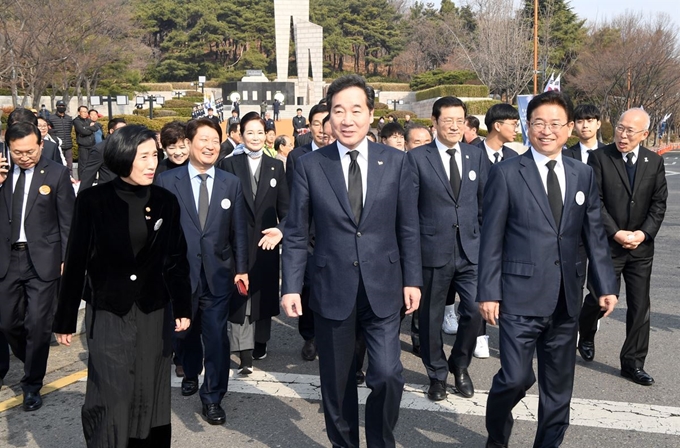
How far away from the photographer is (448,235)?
4.71 metres

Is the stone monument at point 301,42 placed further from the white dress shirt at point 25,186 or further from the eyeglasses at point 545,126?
the eyeglasses at point 545,126

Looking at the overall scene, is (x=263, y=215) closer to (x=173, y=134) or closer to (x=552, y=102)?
(x=173, y=134)

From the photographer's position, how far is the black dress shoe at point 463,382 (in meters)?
4.59

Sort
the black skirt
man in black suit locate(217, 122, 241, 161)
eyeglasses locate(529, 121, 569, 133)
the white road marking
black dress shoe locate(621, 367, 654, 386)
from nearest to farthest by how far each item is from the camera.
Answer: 1. the black skirt
2. eyeglasses locate(529, 121, 569, 133)
3. the white road marking
4. black dress shoe locate(621, 367, 654, 386)
5. man in black suit locate(217, 122, 241, 161)

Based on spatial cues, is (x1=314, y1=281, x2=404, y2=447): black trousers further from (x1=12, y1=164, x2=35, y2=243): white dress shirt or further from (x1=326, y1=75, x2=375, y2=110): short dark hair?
(x1=12, y1=164, x2=35, y2=243): white dress shirt

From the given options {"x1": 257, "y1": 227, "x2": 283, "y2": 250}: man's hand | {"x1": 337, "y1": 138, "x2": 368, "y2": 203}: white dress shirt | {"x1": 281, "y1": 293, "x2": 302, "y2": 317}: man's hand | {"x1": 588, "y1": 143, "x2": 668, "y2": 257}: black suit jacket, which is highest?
{"x1": 337, "y1": 138, "x2": 368, "y2": 203}: white dress shirt

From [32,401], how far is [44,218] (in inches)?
49.6

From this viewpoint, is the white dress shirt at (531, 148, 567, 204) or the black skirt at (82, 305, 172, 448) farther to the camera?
the white dress shirt at (531, 148, 567, 204)

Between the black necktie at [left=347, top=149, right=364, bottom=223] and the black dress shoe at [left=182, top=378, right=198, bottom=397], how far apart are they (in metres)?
2.14

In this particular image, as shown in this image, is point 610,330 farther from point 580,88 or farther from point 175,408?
point 580,88

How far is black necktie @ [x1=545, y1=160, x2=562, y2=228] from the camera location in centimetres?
353

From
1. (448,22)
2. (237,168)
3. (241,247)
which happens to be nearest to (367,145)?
(241,247)

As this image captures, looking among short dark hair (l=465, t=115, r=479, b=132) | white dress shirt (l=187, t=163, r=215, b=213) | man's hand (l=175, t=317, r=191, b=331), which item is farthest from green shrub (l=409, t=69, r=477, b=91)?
man's hand (l=175, t=317, r=191, b=331)

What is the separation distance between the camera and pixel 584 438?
3.89m
